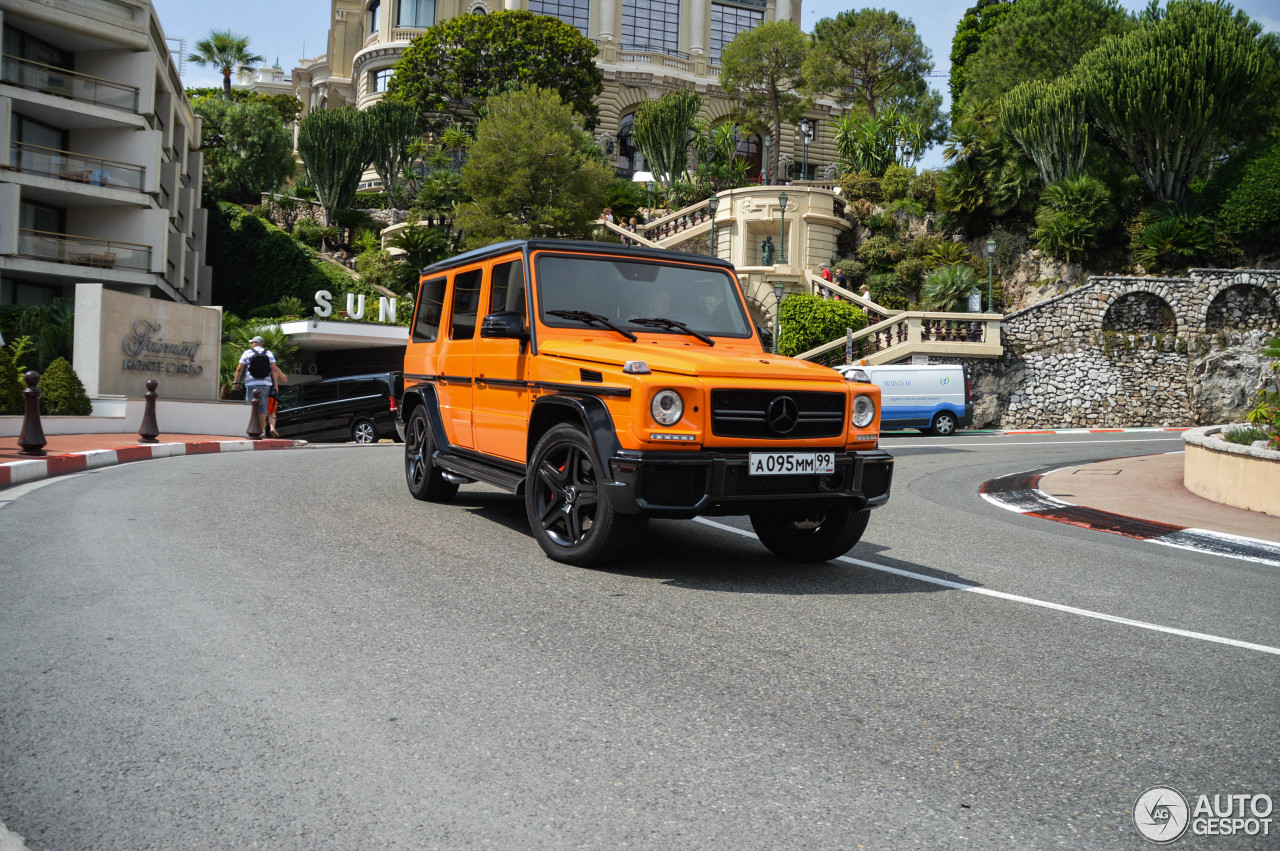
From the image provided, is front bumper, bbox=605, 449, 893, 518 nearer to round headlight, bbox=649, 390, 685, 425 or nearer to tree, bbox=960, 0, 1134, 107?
round headlight, bbox=649, 390, 685, 425

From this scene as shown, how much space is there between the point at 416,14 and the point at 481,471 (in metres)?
73.4

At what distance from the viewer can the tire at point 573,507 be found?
604cm

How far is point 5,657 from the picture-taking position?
4199 millimetres

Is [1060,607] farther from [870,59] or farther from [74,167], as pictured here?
[870,59]

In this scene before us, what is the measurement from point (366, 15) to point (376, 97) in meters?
11.5

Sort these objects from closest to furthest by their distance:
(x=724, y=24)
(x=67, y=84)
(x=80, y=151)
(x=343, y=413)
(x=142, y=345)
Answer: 1. (x=142, y=345)
2. (x=343, y=413)
3. (x=67, y=84)
4. (x=80, y=151)
5. (x=724, y=24)

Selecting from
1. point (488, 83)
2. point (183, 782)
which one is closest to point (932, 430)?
point (183, 782)

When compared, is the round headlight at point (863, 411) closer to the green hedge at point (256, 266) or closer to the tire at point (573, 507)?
the tire at point (573, 507)

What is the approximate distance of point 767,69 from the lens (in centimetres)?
6097

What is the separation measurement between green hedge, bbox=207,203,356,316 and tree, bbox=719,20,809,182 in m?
27.7

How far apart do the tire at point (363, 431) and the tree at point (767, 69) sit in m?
44.0

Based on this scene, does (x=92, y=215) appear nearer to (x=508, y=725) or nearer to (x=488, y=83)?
(x=488, y=83)

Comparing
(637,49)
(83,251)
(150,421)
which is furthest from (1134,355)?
(637,49)

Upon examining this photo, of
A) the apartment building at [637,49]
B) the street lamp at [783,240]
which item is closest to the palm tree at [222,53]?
the apartment building at [637,49]
